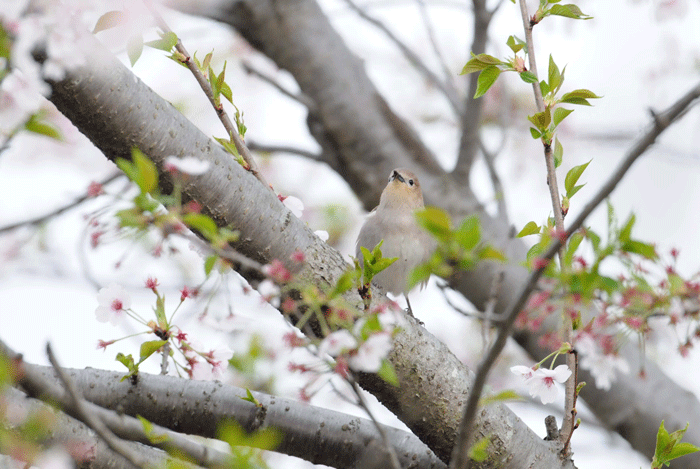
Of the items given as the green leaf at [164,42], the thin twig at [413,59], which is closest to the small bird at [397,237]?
the thin twig at [413,59]

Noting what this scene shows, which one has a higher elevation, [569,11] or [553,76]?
[569,11]

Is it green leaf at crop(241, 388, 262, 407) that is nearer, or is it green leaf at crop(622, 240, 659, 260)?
green leaf at crop(622, 240, 659, 260)

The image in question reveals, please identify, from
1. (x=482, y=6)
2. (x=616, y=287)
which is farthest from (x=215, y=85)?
(x=482, y=6)

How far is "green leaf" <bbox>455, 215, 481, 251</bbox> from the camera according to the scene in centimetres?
112

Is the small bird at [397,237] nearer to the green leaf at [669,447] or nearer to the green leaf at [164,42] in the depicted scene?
the green leaf at [669,447]

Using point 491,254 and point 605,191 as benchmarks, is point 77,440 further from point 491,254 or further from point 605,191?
point 605,191

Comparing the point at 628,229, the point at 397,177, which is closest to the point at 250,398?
the point at 628,229

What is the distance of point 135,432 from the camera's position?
1.38 meters

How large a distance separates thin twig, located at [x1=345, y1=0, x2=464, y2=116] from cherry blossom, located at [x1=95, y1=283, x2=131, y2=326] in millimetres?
2899

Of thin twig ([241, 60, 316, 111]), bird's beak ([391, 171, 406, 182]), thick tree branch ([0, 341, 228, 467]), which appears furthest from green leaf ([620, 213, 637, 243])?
bird's beak ([391, 171, 406, 182])

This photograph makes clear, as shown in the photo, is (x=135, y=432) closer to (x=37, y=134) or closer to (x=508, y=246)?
(x=37, y=134)

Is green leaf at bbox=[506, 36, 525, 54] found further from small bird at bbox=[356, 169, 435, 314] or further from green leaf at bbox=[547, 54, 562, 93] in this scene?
small bird at bbox=[356, 169, 435, 314]

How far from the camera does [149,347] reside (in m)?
1.77

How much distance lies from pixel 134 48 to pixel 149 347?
78cm
